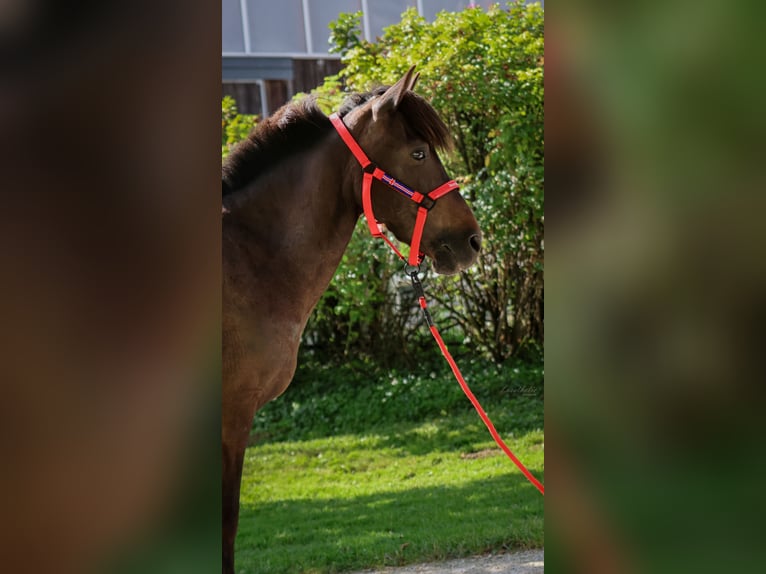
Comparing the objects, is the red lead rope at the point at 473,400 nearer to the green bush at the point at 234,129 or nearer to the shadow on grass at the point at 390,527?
the shadow on grass at the point at 390,527

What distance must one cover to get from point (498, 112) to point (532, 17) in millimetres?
999

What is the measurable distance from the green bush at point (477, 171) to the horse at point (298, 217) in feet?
13.4

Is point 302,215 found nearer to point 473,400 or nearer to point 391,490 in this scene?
point 473,400

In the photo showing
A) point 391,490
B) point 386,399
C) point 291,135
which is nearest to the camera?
point 291,135

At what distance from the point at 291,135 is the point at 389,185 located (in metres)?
0.47

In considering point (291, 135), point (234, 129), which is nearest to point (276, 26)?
point (234, 129)

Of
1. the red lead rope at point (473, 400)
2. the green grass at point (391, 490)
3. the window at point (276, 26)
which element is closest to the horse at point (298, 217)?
the red lead rope at point (473, 400)

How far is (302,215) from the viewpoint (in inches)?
119

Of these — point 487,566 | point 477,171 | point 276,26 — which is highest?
point 276,26
